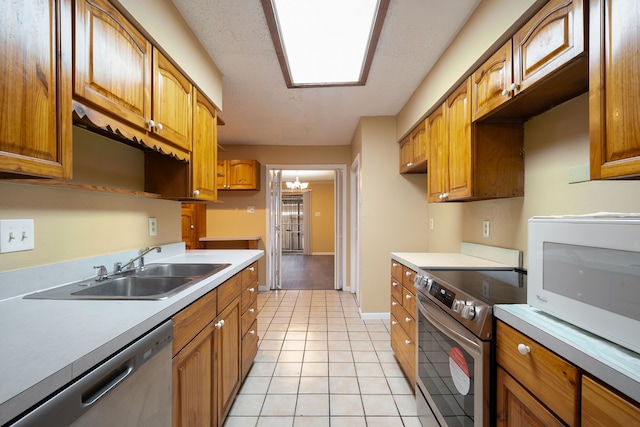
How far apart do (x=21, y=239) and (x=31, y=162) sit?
17.1 inches

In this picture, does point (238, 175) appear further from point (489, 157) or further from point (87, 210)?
point (489, 157)

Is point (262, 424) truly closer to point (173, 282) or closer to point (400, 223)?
point (173, 282)

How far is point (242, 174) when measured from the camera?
13.6 feet

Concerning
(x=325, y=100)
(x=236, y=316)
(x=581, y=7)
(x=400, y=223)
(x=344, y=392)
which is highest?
(x=325, y=100)

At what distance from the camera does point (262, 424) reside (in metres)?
1.57

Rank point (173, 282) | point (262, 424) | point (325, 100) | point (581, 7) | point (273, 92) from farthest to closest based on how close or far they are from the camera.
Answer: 1. point (325, 100)
2. point (273, 92)
3. point (262, 424)
4. point (173, 282)
5. point (581, 7)

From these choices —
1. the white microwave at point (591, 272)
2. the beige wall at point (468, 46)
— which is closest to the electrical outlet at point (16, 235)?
the white microwave at point (591, 272)

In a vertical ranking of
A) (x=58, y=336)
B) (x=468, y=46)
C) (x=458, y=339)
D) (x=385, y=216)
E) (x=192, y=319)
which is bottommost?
(x=458, y=339)

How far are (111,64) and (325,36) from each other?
1232mm

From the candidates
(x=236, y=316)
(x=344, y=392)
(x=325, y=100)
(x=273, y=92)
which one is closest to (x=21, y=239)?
(x=236, y=316)

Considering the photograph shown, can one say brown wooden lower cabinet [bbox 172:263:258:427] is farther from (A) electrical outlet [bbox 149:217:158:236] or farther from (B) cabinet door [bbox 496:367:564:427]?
(B) cabinet door [bbox 496:367:564:427]

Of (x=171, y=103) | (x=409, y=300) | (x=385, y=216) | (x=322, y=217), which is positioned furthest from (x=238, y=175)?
(x=322, y=217)

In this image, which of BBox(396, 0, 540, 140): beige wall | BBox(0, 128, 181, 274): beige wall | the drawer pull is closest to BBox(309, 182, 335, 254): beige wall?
BBox(396, 0, 540, 140): beige wall

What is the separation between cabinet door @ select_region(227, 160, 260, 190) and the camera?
413cm
